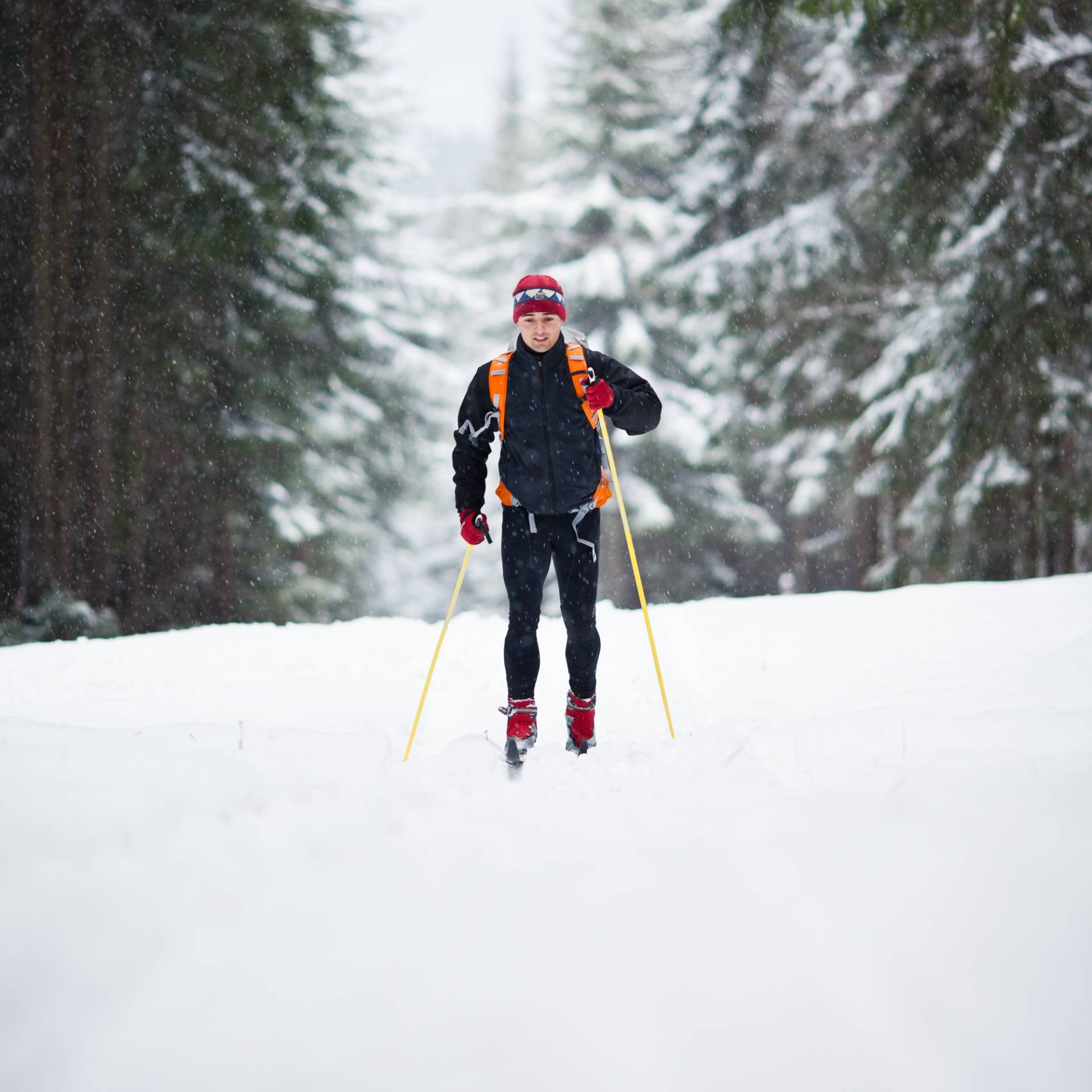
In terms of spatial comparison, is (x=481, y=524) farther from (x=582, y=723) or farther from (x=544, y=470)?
(x=582, y=723)

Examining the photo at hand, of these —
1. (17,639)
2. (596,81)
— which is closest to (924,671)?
(17,639)

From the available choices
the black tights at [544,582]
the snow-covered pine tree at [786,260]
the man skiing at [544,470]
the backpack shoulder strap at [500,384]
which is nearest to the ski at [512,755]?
the man skiing at [544,470]

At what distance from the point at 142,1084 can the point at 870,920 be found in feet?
5.58

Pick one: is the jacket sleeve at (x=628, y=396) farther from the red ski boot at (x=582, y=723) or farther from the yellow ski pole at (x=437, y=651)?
the red ski boot at (x=582, y=723)

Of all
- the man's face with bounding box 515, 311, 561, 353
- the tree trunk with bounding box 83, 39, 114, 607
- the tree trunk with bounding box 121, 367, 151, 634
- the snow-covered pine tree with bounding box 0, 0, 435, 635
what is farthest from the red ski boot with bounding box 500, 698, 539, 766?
the tree trunk with bounding box 121, 367, 151, 634

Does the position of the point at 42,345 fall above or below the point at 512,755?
above

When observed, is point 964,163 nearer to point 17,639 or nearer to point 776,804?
point 776,804

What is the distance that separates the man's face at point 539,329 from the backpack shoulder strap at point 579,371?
10cm

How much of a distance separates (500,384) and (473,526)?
0.68m

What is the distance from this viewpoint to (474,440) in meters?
3.97

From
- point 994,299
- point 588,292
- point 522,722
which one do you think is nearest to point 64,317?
point 522,722

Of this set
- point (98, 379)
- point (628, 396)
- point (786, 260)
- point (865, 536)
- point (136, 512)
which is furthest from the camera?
point (865, 536)

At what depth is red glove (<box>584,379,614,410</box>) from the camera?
3709mm

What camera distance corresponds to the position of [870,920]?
2.10 metres
